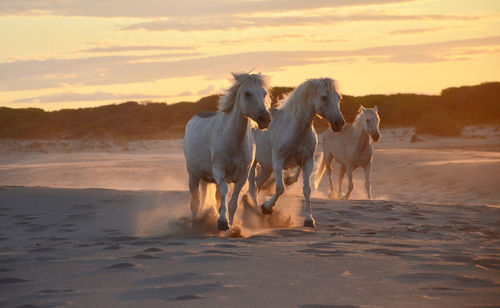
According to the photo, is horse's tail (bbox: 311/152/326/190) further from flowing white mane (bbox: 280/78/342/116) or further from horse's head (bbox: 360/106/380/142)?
flowing white mane (bbox: 280/78/342/116)

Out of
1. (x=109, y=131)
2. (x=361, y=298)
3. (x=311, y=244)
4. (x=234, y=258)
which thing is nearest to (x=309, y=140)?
(x=311, y=244)

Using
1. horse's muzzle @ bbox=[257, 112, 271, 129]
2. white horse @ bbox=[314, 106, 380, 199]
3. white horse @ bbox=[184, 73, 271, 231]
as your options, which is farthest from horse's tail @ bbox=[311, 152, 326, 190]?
horse's muzzle @ bbox=[257, 112, 271, 129]

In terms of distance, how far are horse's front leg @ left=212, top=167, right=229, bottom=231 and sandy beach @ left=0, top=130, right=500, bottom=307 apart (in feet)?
0.67

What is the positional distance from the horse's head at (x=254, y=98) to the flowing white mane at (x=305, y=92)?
135 cm

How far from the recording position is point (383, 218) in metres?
9.73

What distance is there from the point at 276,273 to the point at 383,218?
5026mm

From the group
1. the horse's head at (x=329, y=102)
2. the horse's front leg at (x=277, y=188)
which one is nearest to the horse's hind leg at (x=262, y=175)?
the horse's front leg at (x=277, y=188)

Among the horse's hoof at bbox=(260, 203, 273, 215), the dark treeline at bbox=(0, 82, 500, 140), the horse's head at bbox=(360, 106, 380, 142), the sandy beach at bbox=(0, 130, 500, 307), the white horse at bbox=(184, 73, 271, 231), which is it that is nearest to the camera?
the sandy beach at bbox=(0, 130, 500, 307)

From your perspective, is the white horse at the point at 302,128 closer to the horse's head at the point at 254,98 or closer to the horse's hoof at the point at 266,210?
the horse's hoof at the point at 266,210

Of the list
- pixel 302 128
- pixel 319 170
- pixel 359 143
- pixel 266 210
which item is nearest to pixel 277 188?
pixel 266 210

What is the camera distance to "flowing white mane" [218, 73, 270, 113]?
24.9 feet

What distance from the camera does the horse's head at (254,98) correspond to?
23.8 ft

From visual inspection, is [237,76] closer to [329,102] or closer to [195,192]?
[329,102]

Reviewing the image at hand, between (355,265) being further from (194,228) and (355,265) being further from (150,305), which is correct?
(194,228)
